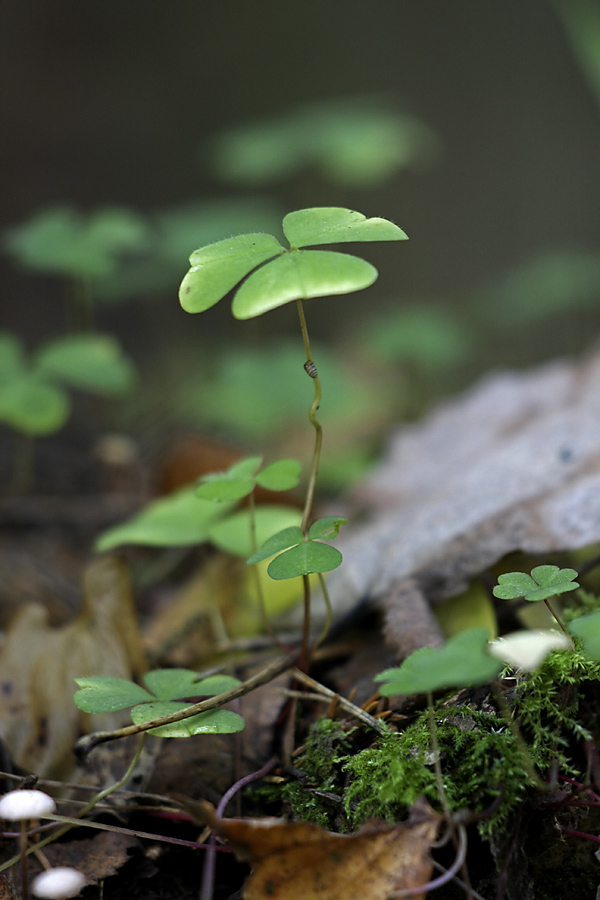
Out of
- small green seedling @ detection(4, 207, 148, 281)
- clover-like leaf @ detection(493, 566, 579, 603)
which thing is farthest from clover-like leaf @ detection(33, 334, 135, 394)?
clover-like leaf @ detection(493, 566, 579, 603)

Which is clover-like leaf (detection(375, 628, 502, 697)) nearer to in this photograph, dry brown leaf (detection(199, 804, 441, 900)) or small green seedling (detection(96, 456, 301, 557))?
dry brown leaf (detection(199, 804, 441, 900))

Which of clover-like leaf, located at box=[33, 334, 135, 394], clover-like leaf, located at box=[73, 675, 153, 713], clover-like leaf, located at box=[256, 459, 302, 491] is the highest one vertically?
clover-like leaf, located at box=[33, 334, 135, 394]

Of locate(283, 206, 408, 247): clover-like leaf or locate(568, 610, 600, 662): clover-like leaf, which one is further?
locate(283, 206, 408, 247): clover-like leaf

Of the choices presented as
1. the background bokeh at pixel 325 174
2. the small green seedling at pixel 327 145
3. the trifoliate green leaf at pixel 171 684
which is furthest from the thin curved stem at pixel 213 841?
the small green seedling at pixel 327 145

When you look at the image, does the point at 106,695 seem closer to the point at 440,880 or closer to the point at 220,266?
the point at 440,880

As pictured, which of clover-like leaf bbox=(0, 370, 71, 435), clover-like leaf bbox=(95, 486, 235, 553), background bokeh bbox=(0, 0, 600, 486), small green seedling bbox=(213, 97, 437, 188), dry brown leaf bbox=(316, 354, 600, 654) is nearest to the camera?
dry brown leaf bbox=(316, 354, 600, 654)

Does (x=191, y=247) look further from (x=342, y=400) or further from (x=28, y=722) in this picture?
(x=28, y=722)

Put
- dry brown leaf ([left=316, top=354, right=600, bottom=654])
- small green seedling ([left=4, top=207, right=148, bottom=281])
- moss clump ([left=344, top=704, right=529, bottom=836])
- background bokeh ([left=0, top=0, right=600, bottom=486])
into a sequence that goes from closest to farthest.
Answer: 1. moss clump ([left=344, top=704, right=529, bottom=836])
2. dry brown leaf ([left=316, top=354, right=600, bottom=654])
3. small green seedling ([left=4, top=207, right=148, bottom=281])
4. background bokeh ([left=0, top=0, right=600, bottom=486])

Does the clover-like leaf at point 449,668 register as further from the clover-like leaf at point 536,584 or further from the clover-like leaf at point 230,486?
the clover-like leaf at point 230,486
